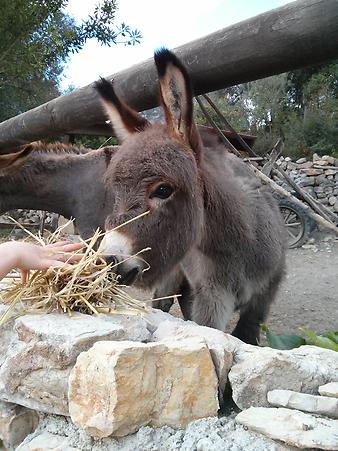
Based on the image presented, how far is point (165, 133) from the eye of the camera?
217 cm

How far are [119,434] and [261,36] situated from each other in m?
1.33

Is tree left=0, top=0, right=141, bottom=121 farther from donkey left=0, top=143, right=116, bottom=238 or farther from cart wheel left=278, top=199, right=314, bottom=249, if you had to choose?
cart wheel left=278, top=199, right=314, bottom=249

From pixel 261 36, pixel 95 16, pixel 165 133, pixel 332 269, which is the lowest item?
pixel 332 269

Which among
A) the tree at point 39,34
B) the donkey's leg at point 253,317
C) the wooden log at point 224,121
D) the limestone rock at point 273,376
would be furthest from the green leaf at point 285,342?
the tree at point 39,34

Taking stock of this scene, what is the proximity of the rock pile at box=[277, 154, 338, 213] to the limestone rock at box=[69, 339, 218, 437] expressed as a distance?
10.0m

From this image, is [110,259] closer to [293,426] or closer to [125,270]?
[125,270]

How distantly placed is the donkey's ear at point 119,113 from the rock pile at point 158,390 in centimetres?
134

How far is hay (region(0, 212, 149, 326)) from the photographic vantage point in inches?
54.0

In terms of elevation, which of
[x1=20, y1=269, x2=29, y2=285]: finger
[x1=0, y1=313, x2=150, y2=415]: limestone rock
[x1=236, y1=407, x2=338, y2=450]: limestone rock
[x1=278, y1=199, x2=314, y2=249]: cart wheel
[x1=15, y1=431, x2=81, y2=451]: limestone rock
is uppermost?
[x1=20, y1=269, x2=29, y2=285]: finger

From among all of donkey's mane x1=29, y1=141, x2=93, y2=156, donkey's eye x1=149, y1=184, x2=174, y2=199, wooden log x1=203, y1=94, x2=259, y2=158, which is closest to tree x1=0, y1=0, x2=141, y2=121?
donkey's mane x1=29, y1=141, x2=93, y2=156

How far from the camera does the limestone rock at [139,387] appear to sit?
0.99 m

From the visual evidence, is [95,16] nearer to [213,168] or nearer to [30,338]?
[213,168]

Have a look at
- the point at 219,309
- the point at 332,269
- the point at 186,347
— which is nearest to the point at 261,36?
the point at 186,347

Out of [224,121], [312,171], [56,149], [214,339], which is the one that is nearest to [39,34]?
[56,149]
